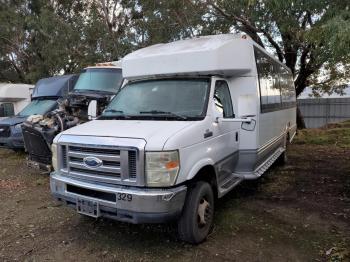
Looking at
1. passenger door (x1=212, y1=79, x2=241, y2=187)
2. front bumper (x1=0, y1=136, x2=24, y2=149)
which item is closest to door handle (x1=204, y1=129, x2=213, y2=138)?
passenger door (x1=212, y1=79, x2=241, y2=187)

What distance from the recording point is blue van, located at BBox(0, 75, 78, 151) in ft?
38.0

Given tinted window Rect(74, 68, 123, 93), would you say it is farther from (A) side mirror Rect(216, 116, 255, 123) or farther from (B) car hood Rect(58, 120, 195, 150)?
(A) side mirror Rect(216, 116, 255, 123)

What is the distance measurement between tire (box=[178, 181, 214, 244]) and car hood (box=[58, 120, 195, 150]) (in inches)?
32.2

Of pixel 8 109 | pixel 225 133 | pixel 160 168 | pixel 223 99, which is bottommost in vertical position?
pixel 160 168

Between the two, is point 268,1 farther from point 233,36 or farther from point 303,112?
point 303,112

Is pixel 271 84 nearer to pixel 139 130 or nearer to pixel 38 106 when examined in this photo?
pixel 139 130

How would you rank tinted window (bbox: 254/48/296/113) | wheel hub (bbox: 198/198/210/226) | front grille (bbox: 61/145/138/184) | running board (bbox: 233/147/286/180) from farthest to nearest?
tinted window (bbox: 254/48/296/113) < running board (bbox: 233/147/286/180) < wheel hub (bbox: 198/198/210/226) < front grille (bbox: 61/145/138/184)

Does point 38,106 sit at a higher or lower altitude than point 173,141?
higher

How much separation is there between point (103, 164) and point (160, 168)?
75 cm

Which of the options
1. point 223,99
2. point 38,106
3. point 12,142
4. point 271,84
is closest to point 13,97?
point 38,106

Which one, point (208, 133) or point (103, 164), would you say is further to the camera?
point (208, 133)

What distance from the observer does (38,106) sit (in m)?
12.5

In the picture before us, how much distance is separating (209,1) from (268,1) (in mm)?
7019

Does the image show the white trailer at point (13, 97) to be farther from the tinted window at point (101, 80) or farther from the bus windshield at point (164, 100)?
the bus windshield at point (164, 100)
